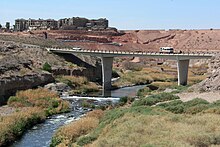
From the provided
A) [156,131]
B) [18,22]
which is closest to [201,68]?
[156,131]

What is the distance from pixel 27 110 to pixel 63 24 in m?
144

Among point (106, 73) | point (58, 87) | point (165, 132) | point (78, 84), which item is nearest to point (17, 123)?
point (165, 132)

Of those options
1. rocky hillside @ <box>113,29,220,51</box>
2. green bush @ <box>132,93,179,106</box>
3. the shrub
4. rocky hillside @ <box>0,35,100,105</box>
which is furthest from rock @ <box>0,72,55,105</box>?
rocky hillside @ <box>113,29,220,51</box>

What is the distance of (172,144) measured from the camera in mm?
18891

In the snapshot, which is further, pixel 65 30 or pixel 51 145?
pixel 65 30

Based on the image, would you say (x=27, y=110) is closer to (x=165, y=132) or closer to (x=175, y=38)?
(x=165, y=132)

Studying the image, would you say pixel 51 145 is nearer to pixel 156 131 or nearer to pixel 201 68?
pixel 156 131

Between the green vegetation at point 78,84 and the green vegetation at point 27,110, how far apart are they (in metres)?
10.2

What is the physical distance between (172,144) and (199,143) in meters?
2.02

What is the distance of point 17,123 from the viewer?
3625 cm

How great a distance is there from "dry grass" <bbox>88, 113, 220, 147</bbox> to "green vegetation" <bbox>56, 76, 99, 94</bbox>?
40.6 m

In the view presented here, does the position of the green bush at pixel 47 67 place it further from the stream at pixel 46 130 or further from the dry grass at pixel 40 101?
the stream at pixel 46 130

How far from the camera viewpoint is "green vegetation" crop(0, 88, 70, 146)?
33.5 meters

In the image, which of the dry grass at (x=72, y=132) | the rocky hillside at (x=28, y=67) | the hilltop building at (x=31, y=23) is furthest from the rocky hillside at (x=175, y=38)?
the dry grass at (x=72, y=132)
